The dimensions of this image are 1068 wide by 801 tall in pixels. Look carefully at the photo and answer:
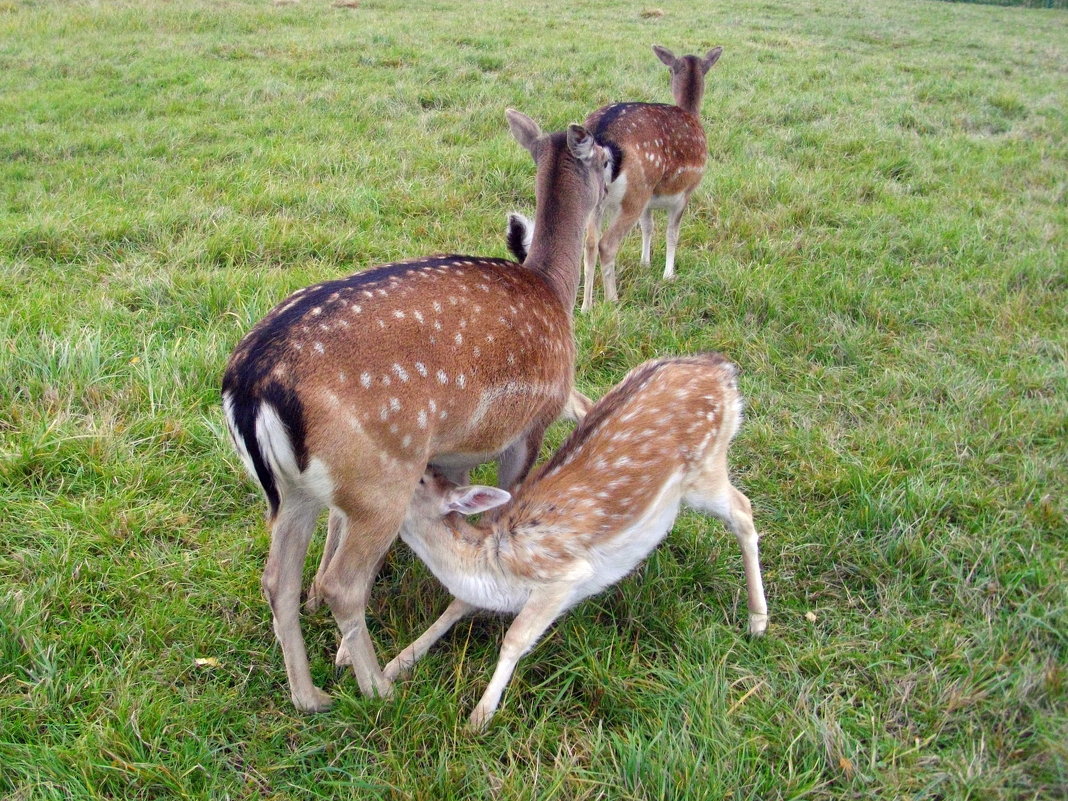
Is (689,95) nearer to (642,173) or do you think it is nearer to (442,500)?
(642,173)

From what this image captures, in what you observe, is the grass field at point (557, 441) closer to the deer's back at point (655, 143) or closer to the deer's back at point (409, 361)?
the deer's back at point (655, 143)

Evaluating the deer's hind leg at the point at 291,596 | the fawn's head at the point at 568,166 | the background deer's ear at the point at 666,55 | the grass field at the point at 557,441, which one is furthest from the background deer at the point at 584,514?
the background deer's ear at the point at 666,55

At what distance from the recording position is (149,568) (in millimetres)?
2965

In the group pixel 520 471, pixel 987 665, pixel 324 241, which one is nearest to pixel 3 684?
pixel 520 471

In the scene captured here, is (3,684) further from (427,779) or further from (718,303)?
(718,303)

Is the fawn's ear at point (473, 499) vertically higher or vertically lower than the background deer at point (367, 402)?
lower

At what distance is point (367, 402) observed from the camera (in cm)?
240

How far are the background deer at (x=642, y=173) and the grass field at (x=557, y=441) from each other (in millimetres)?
284

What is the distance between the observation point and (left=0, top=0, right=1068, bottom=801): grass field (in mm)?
2410

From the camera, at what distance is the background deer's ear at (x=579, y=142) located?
3.95 m

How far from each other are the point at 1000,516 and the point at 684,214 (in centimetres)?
370

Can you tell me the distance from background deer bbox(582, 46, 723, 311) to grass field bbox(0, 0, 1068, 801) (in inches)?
11.2

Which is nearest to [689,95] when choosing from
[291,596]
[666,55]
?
[666,55]

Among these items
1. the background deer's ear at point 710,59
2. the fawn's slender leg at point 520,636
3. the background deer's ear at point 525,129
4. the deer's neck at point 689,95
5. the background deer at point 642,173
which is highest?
the background deer's ear at point 710,59
